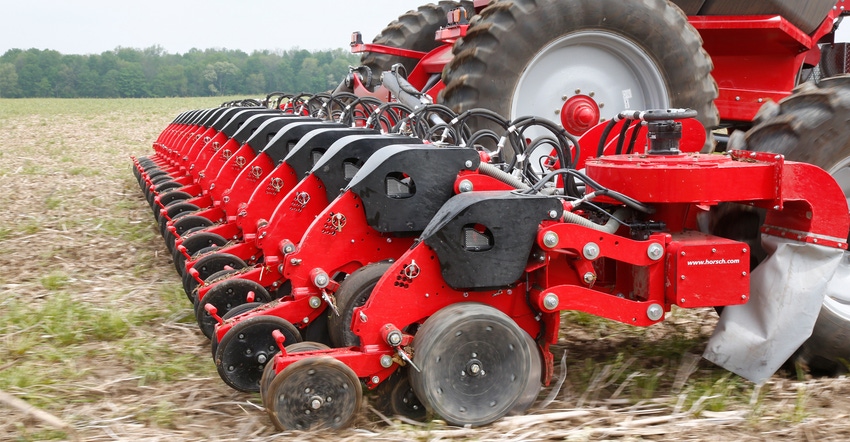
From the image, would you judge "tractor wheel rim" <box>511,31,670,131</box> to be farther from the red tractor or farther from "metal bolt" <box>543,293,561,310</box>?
"metal bolt" <box>543,293,561,310</box>

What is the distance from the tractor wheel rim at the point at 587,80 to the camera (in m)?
5.45

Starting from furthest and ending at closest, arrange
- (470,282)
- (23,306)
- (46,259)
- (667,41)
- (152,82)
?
(152,82)
(46,259)
(667,41)
(23,306)
(470,282)

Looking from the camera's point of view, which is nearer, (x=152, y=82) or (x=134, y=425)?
(x=134, y=425)

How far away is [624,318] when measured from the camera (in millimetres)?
3150

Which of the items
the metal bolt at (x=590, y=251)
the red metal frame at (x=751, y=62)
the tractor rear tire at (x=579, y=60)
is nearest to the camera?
the metal bolt at (x=590, y=251)

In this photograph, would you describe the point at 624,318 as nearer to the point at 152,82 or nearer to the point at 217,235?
the point at 217,235

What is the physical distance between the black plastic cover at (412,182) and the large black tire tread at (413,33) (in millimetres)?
6955

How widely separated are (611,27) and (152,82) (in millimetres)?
41582

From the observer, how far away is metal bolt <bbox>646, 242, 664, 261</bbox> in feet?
10.3

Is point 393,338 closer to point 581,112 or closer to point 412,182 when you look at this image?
point 412,182

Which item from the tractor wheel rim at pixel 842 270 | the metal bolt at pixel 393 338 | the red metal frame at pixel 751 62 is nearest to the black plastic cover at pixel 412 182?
the metal bolt at pixel 393 338

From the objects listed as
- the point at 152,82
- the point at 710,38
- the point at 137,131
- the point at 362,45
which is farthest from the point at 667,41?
the point at 152,82

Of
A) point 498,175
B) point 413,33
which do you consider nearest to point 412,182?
point 498,175

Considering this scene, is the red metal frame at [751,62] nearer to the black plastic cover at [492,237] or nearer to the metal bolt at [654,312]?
the metal bolt at [654,312]
